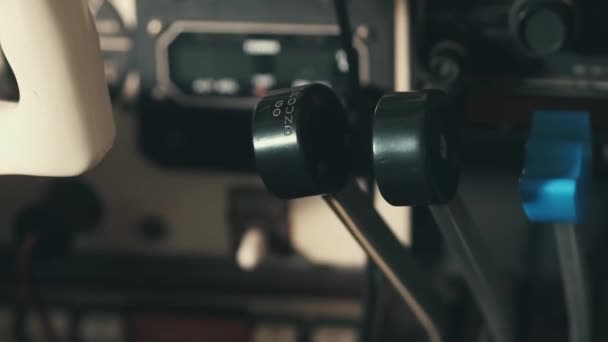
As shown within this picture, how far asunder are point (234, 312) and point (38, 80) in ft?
1.01

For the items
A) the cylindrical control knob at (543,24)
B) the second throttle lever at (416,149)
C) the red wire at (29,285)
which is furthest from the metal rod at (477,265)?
the red wire at (29,285)

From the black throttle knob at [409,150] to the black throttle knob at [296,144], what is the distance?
32 millimetres

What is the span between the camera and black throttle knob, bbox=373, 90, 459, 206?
1.17ft

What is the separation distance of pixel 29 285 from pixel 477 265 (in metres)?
0.36

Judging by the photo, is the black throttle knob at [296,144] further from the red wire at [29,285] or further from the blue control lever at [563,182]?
the red wire at [29,285]

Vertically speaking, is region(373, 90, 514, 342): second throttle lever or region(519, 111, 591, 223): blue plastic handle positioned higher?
region(373, 90, 514, 342): second throttle lever

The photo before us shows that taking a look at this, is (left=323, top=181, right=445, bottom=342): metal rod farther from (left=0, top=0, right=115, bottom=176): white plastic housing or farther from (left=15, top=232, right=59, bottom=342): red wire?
(left=15, top=232, right=59, bottom=342): red wire

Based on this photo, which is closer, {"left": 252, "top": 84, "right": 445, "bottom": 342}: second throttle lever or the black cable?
{"left": 252, "top": 84, "right": 445, "bottom": 342}: second throttle lever

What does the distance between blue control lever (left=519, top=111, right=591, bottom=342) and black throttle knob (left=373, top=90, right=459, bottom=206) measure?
0.05 m

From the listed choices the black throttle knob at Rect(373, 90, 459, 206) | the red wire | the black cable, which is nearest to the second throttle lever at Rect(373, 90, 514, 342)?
the black throttle knob at Rect(373, 90, 459, 206)

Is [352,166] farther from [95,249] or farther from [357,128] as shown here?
[95,249]

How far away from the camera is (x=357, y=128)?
547 mm

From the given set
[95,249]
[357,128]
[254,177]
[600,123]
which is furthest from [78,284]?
[600,123]

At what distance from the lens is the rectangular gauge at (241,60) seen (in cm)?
57
